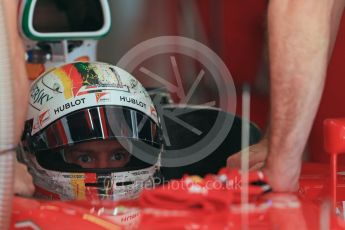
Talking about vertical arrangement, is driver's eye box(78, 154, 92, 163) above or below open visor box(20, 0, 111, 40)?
below

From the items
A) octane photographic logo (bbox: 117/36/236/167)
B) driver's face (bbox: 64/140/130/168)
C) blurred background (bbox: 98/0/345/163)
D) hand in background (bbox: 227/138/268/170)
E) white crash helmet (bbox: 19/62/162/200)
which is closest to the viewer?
hand in background (bbox: 227/138/268/170)

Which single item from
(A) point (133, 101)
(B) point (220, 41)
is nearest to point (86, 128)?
(A) point (133, 101)

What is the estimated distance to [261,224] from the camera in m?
1.12

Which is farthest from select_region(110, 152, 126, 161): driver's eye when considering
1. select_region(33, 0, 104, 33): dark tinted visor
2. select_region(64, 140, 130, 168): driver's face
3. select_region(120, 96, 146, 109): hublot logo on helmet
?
select_region(33, 0, 104, 33): dark tinted visor

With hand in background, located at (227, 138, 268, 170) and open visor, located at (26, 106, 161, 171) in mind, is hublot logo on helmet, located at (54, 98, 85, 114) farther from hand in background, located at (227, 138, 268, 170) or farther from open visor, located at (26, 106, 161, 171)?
hand in background, located at (227, 138, 268, 170)

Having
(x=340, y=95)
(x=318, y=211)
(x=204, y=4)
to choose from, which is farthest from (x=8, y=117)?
(x=204, y=4)

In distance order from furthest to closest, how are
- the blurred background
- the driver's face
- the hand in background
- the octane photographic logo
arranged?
the blurred background
the octane photographic logo
the driver's face
the hand in background

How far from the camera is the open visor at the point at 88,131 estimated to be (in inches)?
61.2

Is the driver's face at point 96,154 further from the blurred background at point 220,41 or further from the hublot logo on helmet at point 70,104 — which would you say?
the blurred background at point 220,41

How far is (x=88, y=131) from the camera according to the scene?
5.10 ft

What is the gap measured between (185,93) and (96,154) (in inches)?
33.8

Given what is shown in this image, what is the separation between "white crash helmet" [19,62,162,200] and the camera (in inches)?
61.0

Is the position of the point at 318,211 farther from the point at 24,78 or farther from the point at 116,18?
the point at 116,18

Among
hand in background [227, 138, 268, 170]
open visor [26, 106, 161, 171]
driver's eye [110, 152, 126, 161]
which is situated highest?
open visor [26, 106, 161, 171]
